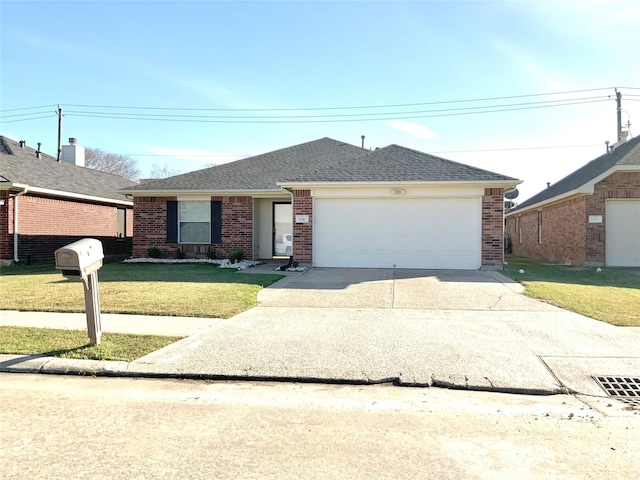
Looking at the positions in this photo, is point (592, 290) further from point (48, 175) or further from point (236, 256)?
point (48, 175)

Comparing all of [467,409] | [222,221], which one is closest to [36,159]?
[222,221]

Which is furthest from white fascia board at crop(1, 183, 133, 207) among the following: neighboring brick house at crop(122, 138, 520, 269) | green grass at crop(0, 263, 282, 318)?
neighboring brick house at crop(122, 138, 520, 269)

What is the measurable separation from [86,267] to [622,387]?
6.34 metres

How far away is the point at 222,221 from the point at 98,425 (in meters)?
13.5

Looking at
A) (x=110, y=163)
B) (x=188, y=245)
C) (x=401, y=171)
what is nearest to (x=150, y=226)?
(x=188, y=245)

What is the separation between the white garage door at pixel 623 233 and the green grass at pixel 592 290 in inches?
36.0

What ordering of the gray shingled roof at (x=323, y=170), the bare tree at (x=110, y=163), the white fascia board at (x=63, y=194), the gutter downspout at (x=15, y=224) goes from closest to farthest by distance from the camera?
the gray shingled roof at (x=323, y=170)
the white fascia board at (x=63, y=194)
the gutter downspout at (x=15, y=224)
the bare tree at (x=110, y=163)

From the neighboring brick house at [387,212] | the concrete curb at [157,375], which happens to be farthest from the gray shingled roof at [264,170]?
the concrete curb at [157,375]

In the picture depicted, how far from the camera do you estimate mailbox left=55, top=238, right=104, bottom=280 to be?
5.54m

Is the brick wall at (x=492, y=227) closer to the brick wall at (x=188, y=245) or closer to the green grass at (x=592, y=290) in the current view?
the green grass at (x=592, y=290)

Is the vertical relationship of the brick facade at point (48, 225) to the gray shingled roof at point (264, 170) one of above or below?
below

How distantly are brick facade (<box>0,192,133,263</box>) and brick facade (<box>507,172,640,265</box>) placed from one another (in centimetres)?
1954

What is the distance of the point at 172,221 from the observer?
56.7ft

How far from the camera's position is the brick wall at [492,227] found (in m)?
13.7
